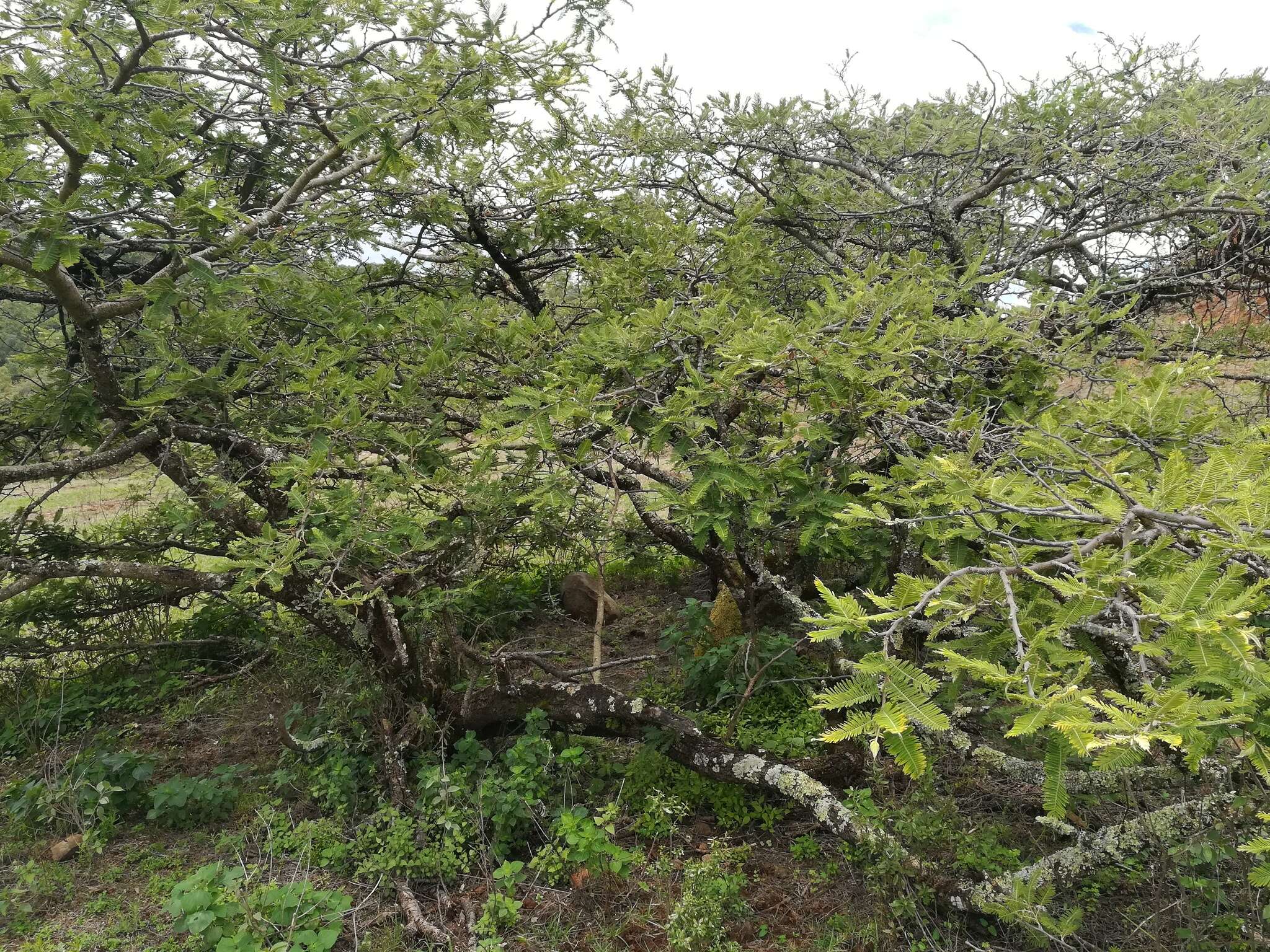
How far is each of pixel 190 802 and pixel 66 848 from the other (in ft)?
1.70

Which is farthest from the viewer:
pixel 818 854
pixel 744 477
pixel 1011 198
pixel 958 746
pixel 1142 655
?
pixel 1011 198

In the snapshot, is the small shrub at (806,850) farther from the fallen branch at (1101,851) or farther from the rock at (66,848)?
the rock at (66,848)

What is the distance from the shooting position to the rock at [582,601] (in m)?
5.84

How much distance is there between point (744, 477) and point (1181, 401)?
1.35 meters

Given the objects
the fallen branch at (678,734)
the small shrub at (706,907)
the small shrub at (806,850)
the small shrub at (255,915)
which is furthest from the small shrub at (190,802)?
the small shrub at (806,850)

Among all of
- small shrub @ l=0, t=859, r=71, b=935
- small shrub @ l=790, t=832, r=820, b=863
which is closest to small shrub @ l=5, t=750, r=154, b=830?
small shrub @ l=0, t=859, r=71, b=935

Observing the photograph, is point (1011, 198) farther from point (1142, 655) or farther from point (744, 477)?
point (1142, 655)

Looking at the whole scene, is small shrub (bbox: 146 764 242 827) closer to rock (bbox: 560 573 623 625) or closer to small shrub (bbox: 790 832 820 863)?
rock (bbox: 560 573 623 625)

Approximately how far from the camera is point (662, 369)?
115 inches

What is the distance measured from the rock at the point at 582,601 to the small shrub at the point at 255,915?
3086mm

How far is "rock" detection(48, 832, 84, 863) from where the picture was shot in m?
3.46

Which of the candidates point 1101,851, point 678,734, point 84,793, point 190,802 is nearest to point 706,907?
point 678,734

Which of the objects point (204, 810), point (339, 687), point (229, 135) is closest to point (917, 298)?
point (339, 687)

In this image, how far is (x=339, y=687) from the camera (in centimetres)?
370
